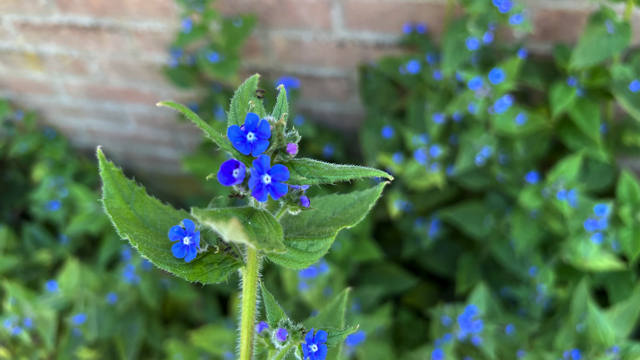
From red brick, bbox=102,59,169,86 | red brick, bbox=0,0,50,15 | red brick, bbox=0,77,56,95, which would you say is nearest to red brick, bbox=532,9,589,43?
red brick, bbox=102,59,169,86

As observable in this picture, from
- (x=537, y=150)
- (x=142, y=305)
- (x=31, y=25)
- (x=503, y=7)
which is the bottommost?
(x=142, y=305)

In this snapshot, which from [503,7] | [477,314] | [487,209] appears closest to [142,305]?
[477,314]

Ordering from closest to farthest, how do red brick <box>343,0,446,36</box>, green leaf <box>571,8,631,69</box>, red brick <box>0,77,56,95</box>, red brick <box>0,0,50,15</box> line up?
green leaf <box>571,8,631,69</box> → red brick <box>343,0,446,36</box> → red brick <box>0,0,50,15</box> → red brick <box>0,77,56,95</box>

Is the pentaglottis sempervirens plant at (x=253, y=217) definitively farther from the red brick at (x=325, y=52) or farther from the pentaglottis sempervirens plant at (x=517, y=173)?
the red brick at (x=325, y=52)

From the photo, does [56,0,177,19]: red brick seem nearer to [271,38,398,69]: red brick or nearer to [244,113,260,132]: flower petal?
[271,38,398,69]: red brick

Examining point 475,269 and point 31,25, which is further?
point 31,25

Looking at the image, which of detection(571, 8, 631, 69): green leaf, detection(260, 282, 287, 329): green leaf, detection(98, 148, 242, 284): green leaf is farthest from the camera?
detection(571, 8, 631, 69): green leaf

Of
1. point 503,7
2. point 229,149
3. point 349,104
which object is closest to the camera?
point 229,149

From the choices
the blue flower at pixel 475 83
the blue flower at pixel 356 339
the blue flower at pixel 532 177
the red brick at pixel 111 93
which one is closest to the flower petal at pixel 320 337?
the blue flower at pixel 356 339

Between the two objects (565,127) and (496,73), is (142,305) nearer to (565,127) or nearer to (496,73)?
(496,73)
